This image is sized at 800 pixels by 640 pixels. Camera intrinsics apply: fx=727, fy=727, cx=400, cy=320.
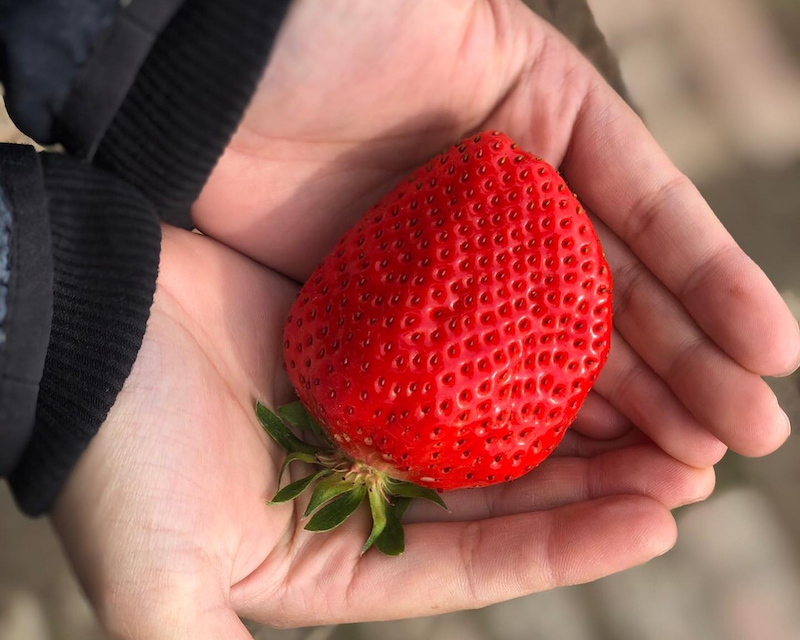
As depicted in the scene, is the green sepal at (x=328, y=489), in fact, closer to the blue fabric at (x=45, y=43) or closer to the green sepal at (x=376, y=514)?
the green sepal at (x=376, y=514)

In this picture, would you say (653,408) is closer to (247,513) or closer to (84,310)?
(247,513)

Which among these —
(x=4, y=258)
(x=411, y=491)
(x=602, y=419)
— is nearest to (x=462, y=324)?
(x=411, y=491)

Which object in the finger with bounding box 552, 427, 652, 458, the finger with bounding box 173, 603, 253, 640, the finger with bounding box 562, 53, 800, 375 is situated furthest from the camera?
the finger with bounding box 552, 427, 652, 458

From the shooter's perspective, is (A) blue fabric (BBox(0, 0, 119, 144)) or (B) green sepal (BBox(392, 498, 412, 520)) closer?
(A) blue fabric (BBox(0, 0, 119, 144))

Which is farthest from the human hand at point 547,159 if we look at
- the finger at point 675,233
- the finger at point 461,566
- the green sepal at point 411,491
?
the green sepal at point 411,491

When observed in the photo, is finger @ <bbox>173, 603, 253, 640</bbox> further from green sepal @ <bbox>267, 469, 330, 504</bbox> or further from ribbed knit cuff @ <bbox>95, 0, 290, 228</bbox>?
ribbed knit cuff @ <bbox>95, 0, 290, 228</bbox>

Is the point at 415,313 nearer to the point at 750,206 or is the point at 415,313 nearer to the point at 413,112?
the point at 413,112

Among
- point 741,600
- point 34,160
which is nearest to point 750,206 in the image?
point 741,600

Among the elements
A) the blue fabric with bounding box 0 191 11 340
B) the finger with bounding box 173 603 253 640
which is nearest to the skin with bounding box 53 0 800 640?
the finger with bounding box 173 603 253 640
